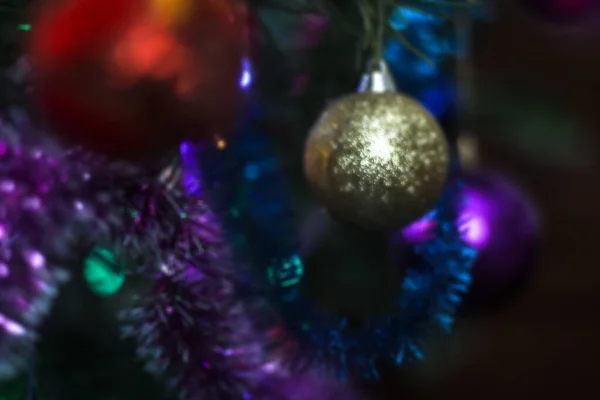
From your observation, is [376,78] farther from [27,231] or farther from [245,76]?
[27,231]

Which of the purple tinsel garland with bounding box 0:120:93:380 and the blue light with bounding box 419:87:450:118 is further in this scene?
the blue light with bounding box 419:87:450:118

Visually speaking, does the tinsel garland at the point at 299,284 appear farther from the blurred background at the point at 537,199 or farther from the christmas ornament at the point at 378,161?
the blurred background at the point at 537,199

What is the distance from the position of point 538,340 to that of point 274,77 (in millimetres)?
554

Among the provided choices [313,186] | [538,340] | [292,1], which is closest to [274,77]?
[292,1]

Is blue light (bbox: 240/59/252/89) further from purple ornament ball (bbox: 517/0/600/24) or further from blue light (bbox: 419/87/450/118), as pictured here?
purple ornament ball (bbox: 517/0/600/24)

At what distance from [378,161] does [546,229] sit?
1.88 ft

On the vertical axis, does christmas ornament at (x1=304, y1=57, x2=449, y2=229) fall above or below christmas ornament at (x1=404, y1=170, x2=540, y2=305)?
above

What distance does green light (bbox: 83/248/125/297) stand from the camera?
15.8 inches

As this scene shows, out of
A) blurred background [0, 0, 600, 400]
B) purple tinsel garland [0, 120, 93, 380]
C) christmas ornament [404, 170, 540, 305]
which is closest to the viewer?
purple tinsel garland [0, 120, 93, 380]

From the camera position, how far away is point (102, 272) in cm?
41

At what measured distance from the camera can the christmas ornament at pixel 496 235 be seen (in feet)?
1.76

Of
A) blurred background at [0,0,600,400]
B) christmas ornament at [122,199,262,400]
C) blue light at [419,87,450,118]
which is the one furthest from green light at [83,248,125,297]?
blurred background at [0,0,600,400]

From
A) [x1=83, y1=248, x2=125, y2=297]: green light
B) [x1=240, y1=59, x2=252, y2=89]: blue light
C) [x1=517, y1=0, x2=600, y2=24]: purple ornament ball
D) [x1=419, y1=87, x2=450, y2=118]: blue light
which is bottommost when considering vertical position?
[x1=83, y1=248, x2=125, y2=297]: green light

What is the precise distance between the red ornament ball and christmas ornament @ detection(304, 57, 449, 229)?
0.09 m
